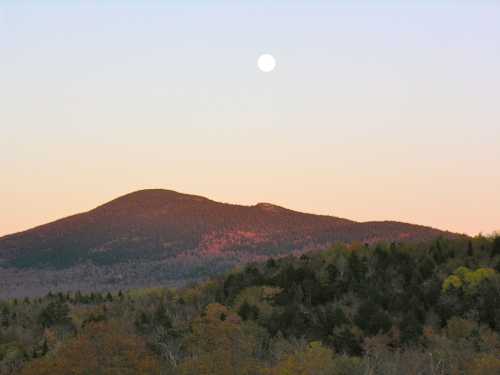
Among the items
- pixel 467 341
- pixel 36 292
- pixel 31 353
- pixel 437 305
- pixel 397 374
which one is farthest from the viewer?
pixel 36 292

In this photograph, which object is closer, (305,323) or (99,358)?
(99,358)

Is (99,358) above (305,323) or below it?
below

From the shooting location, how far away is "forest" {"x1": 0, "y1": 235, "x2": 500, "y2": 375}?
22328 millimetres

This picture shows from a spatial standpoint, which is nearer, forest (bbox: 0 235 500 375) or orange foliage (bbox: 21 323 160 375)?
orange foliage (bbox: 21 323 160 375)

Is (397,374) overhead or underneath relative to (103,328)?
underneath

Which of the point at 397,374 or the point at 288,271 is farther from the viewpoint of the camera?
the point at 288,271

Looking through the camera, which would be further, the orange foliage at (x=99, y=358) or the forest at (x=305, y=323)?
the forest at (x=305, y=323)

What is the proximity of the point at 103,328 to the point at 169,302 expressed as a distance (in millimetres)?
34465

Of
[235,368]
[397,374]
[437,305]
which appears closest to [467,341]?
[437,305]

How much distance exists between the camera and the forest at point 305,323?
22.3 metres

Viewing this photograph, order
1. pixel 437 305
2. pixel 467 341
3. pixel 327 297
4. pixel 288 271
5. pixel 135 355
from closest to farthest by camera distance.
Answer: pixel 135 355
pixel 467 341
pixel 437 305
pixel 327 297
pixel 288 271

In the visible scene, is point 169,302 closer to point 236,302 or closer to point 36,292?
point 236,302

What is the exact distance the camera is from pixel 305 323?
42.6 meters

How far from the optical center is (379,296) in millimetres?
44625
